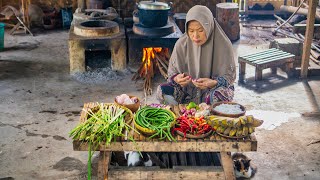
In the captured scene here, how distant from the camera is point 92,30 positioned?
912 centimetres

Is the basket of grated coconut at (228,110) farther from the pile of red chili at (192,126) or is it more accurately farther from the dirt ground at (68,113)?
the dirt ground at (68,113)

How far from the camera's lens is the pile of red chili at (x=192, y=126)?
4.43 m

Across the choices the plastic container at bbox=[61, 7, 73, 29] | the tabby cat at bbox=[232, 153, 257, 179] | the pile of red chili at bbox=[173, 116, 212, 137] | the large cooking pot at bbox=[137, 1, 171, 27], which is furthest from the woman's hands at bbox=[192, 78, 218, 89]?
the plastic container at bbox=[61, 7, 73, 29]

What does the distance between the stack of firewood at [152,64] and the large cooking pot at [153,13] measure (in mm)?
599

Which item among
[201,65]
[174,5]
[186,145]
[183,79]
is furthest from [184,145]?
[174,5]

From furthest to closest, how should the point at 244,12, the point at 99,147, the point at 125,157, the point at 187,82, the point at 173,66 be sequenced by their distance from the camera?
the point at 244,12 → the point at 173,66 → the point at 187,82 → the point at 125,157 → the point at 99,147

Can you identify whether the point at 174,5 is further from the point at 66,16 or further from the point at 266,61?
the point at 266,61

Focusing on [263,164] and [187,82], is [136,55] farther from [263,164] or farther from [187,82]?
[263,164]

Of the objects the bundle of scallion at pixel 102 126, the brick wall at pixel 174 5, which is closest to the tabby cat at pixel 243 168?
the bundle of scallion at pixel 102 126

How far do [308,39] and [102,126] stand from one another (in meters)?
5.87

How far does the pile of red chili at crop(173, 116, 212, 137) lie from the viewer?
14.5 feet

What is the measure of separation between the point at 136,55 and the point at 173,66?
11.4ft

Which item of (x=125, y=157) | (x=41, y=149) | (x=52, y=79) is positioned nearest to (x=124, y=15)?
(x=52, y=79)

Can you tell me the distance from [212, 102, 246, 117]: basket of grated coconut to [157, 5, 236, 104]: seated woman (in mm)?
601
